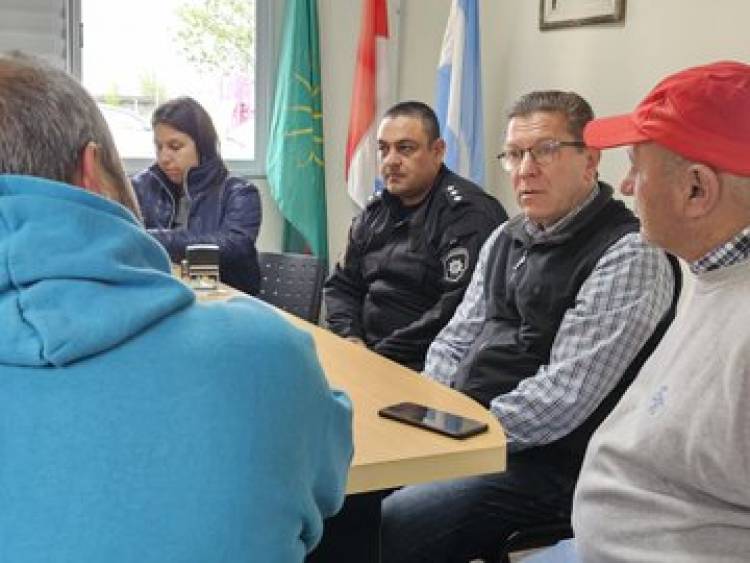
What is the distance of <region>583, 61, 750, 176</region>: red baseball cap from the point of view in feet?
4.34

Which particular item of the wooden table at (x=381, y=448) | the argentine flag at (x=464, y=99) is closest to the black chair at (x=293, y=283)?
the argentine flag at (x=464, y=99)

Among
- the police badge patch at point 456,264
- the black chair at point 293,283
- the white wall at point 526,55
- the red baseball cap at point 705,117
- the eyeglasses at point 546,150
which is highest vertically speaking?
the white wall at point 526,55

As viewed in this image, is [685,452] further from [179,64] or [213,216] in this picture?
[179,64]

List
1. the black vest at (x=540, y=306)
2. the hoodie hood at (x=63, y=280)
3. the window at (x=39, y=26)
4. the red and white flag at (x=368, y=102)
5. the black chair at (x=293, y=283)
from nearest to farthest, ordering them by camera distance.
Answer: the hoodie hood at (x=63, y=280) → the black vest at (x=540, y=306) → the black chair at (x=293, y=283) → the window at (x=39, y=26) → the red and white flag at (x=368, y=102)

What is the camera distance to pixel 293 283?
3154mm

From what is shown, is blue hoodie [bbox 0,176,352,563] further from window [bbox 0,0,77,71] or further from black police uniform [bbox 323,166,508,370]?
window [bbox 0,0,77,71]

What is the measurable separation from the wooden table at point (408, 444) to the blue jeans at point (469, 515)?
10.1 inches

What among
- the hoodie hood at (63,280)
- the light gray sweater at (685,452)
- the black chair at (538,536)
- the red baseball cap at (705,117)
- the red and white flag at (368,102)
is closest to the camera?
the hoodie hood at (63,280)

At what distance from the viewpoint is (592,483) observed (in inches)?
57.0

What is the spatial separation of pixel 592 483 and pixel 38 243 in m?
1.03

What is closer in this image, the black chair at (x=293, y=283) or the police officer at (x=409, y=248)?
the police officer at (x=409, y=248)

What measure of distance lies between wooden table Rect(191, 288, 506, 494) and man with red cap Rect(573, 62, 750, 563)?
20 cm

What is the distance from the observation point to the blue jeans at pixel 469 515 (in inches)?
71.6

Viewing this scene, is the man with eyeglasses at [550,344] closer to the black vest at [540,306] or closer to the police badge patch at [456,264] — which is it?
the black vest at [540,306]
